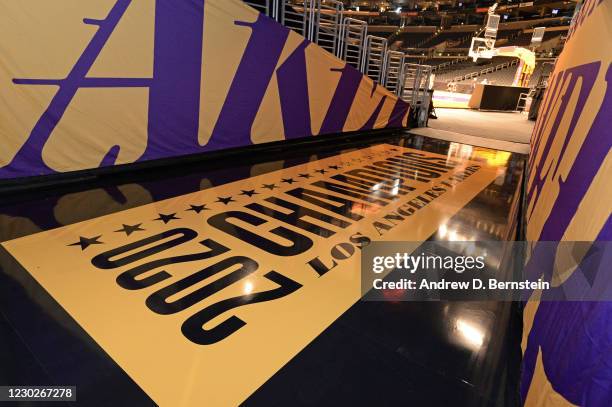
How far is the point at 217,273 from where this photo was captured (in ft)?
6.77

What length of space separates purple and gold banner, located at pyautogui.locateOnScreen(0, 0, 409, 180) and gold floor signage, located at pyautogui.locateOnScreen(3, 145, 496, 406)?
1034mm

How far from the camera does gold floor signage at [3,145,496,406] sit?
145 centimetres

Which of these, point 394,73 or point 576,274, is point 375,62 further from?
point 576,274

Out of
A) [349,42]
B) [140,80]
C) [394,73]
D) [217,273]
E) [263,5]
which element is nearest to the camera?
[217,273]

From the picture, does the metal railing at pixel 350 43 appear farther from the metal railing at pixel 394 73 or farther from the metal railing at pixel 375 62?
the metal railing at pixel 394 73

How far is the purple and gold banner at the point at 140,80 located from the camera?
9.34 ft

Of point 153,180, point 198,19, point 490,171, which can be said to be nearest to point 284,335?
point 153,180

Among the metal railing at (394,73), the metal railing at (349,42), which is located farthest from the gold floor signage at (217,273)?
the metal railing at (394,73)

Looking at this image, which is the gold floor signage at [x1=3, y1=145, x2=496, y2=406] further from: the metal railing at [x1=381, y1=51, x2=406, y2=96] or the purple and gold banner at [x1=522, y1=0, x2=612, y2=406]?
the metal railing at [x1=381, y1=51, x2=406, y2=96]

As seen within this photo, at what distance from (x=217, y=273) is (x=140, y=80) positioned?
245cm

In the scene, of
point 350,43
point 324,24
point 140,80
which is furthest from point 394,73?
point 140,80

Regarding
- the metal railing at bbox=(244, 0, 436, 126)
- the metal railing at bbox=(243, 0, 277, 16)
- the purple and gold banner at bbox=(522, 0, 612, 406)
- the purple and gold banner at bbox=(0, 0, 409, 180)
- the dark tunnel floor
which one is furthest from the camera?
the metal railing at bbox=(244, 0, 436, 126)

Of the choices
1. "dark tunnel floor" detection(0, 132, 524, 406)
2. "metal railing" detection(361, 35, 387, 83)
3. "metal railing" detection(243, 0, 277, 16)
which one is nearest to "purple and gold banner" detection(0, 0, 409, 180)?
"metal railing" detection(243, 0, 277, 16)

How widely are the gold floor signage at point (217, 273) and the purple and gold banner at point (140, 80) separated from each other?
103 centimetres
